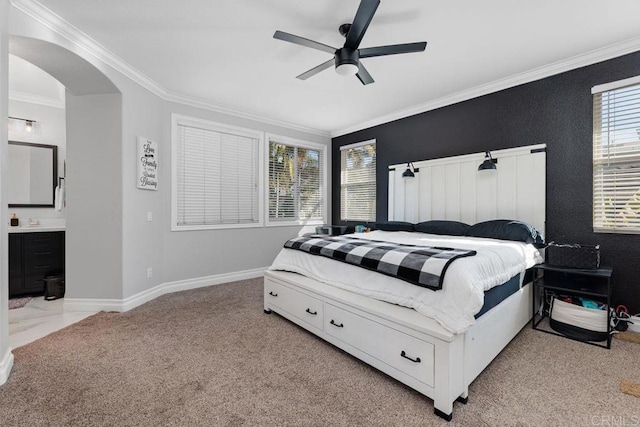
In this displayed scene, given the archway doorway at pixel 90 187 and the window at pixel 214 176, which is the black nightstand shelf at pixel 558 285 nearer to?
the window at pixel 214 176

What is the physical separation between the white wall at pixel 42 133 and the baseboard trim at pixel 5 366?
111 inches

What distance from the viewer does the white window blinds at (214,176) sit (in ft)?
12.9

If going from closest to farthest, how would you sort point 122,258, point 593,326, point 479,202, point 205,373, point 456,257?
point 456,257 → point 205,373 → point 593,326 → point 122,258 → point 479,202

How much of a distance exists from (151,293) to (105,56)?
8.41 feet

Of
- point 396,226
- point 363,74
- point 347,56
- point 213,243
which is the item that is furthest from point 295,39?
point 213,243

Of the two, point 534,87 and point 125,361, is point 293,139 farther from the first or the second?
point 125,361

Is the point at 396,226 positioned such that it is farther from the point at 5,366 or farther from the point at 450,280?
the point at 5,366

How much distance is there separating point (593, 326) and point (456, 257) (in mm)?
1628

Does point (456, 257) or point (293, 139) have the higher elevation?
point (293, 139)

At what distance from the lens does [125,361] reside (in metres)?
2.10

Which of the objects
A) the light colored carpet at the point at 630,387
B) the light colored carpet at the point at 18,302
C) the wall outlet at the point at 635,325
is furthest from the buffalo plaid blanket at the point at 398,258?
the light colored carpet at the point at 18,302

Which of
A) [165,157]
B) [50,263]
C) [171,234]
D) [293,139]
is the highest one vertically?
[293,139]

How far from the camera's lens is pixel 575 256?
2473 mm

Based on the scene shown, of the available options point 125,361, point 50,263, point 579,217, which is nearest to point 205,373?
point 125,361
